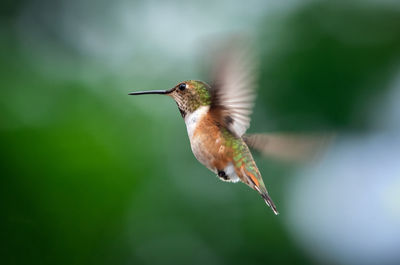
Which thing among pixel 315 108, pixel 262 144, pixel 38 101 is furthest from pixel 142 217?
pixel 262 144

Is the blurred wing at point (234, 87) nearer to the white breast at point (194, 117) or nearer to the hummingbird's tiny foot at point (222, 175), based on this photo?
the white breast at point (194, 117)

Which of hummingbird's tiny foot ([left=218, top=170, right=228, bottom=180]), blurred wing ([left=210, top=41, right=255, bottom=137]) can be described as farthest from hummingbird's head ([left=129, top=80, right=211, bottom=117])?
hummingbird's tiny foot ([left=218, top=170, right=228, bottom=180])

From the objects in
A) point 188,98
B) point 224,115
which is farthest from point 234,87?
point 188,98

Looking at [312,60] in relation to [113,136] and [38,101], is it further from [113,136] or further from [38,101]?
[38,101]

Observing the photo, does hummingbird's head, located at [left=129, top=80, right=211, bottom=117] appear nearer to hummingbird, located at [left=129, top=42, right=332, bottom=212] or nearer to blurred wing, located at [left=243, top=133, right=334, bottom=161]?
hummingbird, located at [left=129, top=42, right=332, bottom=212]

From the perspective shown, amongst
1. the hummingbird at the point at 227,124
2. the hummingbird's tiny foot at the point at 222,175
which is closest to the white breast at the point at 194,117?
the hummingbird at the point at 227,124

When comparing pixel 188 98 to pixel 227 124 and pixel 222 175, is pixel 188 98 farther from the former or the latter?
pixel 222 175
